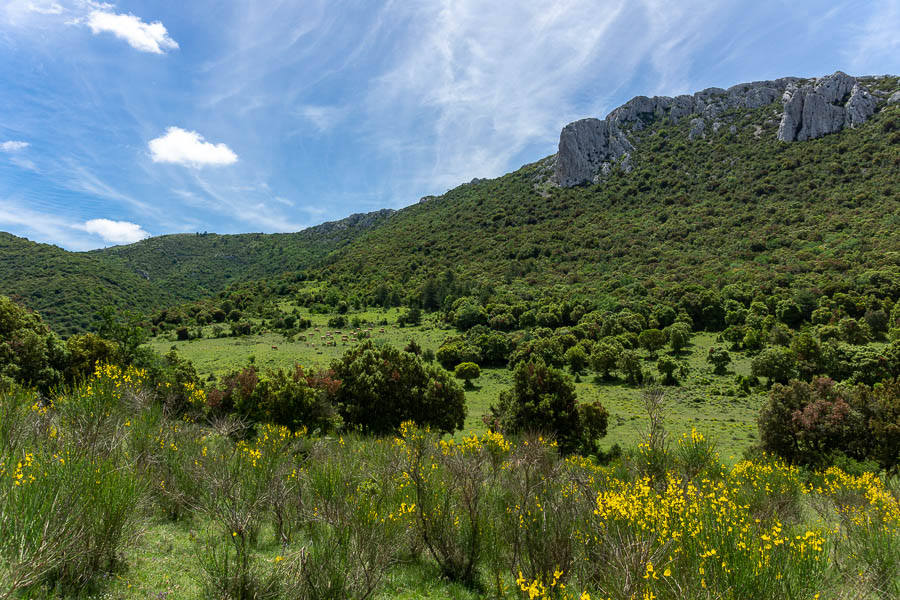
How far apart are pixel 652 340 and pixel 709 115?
11341 cm

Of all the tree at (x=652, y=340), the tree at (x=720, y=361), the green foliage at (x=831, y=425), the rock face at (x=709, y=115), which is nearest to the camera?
the green foliage at (x=831, y=425)

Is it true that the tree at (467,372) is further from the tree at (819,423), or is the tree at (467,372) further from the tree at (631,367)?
the tree at (819,423)

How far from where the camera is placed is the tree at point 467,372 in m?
47.1

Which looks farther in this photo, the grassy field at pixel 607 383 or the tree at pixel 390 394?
the grassy field at pixel 607 383

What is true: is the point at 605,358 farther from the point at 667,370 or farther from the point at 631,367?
the point at 667,370

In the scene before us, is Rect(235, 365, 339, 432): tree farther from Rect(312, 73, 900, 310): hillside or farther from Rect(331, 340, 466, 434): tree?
Rect(312, 73, 900, 310): hillside

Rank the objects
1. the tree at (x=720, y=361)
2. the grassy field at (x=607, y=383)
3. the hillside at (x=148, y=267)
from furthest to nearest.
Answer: the hillside at (x=148, y=267) → the tree at (x=720, y=361) → the grassy field at (x=607, y=383)

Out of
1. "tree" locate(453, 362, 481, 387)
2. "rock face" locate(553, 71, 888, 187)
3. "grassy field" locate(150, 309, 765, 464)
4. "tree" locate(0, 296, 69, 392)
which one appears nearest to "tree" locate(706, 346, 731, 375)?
"grassy field" locate(150, 309, 765, 464)

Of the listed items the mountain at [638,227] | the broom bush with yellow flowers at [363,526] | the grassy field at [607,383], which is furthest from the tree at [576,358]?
the broom bush with yellow flowers at [363,526]

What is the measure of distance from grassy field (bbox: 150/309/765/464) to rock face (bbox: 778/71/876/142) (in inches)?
3466

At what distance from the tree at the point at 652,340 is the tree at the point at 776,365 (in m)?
12.8

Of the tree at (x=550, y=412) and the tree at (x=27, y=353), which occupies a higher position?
the tree at (x=27, y=353)

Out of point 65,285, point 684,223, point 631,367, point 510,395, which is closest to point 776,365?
point 631,367

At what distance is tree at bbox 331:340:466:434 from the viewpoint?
23862mm
